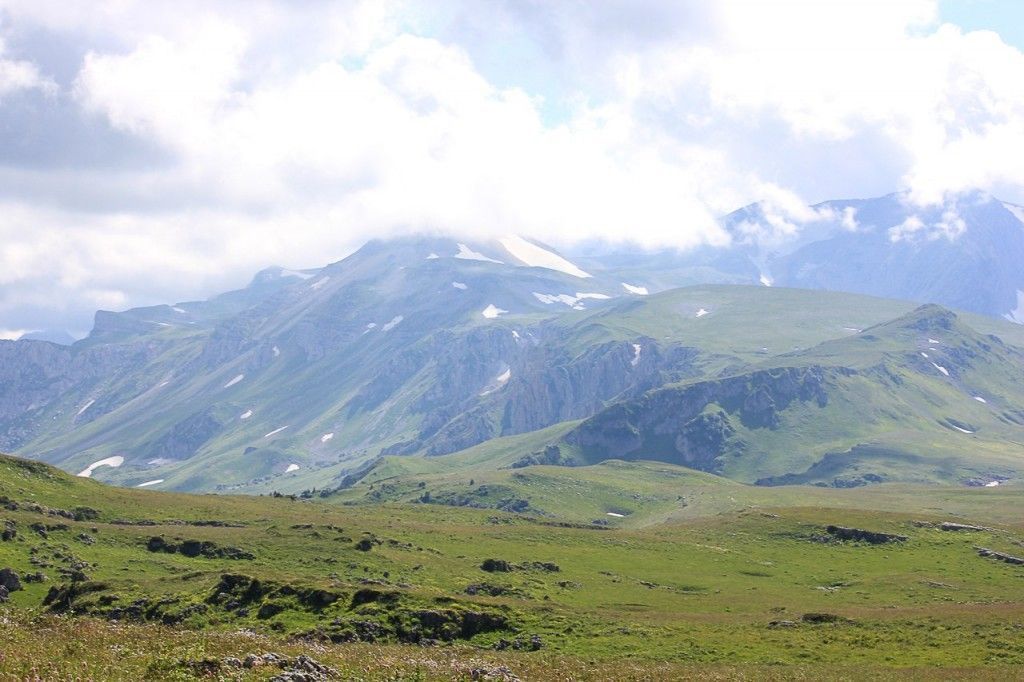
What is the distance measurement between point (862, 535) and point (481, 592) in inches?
2966

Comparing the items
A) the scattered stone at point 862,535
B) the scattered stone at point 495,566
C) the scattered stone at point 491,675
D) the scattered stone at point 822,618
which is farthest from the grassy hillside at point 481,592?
the scattered stone at point 495,566

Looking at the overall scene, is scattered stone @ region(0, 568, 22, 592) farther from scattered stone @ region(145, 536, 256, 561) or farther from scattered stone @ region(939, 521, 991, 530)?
scattered stone @ region(939, 521, 991, 530)

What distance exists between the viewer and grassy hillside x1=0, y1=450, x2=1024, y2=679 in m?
52.0

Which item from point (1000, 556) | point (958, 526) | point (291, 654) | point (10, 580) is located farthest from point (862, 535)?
point (291, 654)

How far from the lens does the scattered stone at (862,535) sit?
150 meters

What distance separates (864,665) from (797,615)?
25414 millimetres

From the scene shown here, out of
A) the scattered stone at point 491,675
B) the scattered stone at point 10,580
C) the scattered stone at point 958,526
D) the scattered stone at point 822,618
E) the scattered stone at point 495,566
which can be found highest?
the scattered stone at point 491,675

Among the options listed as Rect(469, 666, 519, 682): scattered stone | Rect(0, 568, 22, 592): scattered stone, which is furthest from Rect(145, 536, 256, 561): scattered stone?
Rect(469, 666, 519, 682): scattered stone

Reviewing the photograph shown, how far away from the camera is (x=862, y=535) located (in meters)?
154

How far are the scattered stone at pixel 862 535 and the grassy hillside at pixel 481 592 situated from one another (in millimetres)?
1379

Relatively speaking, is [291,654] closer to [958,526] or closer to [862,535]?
A: [862,535]

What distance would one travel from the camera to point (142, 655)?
128ft

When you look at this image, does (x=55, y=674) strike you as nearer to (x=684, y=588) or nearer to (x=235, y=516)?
(x=684, y=588)

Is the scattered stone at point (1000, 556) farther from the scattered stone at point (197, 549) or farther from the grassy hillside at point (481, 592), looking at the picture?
the scattered stone at point (197, 549)
